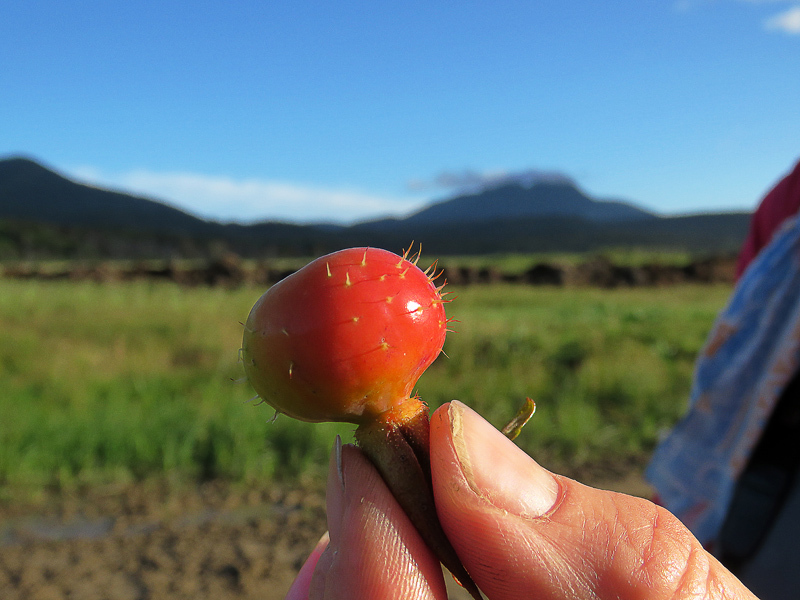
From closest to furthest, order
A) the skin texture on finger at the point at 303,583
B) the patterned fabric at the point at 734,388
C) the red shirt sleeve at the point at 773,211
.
A: the skin texture on finger at the point at 303,583, the patterned fabric at the point at 734,388, the red shirt sleeve at the point at 773,211

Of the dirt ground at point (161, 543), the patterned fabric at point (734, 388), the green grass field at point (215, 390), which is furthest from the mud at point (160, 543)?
the patterned fabric at point (734, 388)

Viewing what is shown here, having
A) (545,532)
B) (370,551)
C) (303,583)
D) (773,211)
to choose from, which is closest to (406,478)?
(370,551)

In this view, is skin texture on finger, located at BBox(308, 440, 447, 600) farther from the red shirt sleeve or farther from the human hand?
the red shirt sleeve

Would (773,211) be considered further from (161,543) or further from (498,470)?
(161,543)

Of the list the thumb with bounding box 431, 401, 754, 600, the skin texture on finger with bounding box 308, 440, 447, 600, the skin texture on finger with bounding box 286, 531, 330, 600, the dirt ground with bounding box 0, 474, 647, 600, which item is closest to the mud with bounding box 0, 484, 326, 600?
the dirt ground with bounding box 0, 474, 647, 600

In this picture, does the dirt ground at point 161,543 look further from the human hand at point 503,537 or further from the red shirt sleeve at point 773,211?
the human hand at point 503,537
